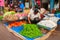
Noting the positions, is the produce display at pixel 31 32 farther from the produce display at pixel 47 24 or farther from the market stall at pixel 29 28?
the produce display at pixel 47 24

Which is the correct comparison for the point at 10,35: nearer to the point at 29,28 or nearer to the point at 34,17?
the point at 29,28

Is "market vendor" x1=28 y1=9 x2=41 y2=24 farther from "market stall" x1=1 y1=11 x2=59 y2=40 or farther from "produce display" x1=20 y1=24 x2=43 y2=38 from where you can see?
"produce display" x1=20 y1=24 x2=43 y2=38

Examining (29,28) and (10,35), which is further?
(29,28)

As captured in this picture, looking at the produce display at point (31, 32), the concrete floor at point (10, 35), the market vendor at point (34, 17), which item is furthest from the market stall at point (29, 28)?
the market vendor at point (34, 17)

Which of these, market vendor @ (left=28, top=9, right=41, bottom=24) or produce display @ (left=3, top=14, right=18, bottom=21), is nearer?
market vendor @ (left=28, top=9, right=41, bottom=24)

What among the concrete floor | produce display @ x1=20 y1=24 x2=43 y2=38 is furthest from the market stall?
the concrete floor

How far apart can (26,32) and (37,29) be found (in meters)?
0.47

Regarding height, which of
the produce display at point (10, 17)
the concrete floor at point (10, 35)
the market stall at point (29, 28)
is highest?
the produce display at point (10, 17)

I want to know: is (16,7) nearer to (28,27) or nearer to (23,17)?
(23,17)

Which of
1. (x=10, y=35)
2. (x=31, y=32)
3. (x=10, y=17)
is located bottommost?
(x=10, y=35)

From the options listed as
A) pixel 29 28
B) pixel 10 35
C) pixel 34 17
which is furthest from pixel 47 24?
pixel 10 35

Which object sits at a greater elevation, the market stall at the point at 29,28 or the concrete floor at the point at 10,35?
the market stall at the point at 29,28

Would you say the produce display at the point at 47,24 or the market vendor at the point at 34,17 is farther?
the market vendor at the point at 34,17

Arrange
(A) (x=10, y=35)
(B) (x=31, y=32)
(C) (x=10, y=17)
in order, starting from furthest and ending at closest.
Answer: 1. (C) (x=10, y=17)
2. (A) (x=10, y=35)
3. (B) (x=31, y=32)
